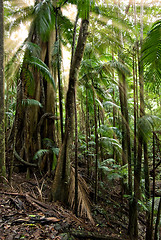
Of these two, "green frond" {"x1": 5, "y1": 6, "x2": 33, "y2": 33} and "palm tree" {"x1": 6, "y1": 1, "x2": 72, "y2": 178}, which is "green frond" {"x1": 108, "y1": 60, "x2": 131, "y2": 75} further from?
"green frond" {"x1": 5, "y1": 6, "x2": 33, "y2": 33}

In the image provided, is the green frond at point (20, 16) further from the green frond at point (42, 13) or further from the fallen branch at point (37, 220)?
the fallen branch at point (37, 220)

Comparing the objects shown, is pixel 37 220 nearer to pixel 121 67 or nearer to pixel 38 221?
pixel 38 221

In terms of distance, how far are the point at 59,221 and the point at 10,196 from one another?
1068 mm

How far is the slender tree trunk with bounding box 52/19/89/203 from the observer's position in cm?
404

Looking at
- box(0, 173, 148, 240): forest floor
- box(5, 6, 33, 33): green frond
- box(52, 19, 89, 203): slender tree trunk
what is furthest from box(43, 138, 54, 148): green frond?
box(5, 6, 33, 33): green frond

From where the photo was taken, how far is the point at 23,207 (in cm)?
307

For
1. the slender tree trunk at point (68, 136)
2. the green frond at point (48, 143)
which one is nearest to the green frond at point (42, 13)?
the slender tree trunk at point (68, 136)

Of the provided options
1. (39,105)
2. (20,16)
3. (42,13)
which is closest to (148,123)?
(39,105)

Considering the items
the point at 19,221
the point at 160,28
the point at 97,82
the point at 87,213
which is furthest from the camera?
the point at 97,82

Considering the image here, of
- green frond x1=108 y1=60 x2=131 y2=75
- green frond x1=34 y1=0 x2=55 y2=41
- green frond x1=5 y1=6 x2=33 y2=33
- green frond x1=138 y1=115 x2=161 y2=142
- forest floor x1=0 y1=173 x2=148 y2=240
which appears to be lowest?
forest floor x1=0 y1=173 x2=148 y2=240

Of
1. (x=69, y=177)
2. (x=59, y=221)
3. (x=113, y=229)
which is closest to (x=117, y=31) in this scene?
(x=69, y=177)

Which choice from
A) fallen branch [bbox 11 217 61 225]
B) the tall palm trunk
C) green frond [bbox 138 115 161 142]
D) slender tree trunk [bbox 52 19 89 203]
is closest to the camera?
fallen branch [bbox 11 217 61 225]

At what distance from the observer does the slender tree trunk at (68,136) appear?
4.04 meters

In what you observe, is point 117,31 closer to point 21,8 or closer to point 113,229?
point 21,8
